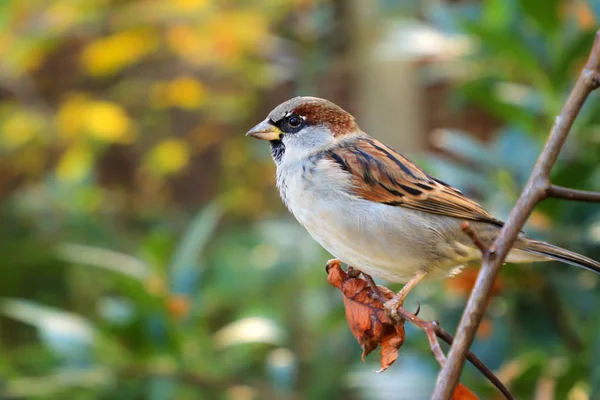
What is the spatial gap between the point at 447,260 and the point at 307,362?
146cm

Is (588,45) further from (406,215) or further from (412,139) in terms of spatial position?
(412,139)

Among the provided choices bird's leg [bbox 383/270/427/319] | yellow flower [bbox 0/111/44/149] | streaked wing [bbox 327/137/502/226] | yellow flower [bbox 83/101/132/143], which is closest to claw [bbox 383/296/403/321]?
bird's leg [bbox 383/270/427/319]

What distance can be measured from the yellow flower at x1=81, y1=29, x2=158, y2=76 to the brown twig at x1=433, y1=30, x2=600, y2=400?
2.45 meters

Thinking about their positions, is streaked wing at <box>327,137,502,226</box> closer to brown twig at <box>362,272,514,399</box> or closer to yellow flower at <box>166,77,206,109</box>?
brown twig at <box>362,272,514,399</box>

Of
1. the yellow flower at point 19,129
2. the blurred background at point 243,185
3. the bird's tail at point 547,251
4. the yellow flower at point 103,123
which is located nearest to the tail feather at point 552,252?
the bird's tail at point 547,251

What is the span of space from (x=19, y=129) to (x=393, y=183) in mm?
2276

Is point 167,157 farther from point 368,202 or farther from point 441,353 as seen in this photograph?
point 441,353

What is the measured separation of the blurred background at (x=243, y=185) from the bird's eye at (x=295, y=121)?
64cm

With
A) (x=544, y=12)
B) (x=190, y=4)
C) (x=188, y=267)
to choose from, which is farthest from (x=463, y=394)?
(x=190, y=4)

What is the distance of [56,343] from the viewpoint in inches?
61.1

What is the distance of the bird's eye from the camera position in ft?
2.87

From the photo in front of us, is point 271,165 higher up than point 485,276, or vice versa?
point 271,165

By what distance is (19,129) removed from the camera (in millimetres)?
2795

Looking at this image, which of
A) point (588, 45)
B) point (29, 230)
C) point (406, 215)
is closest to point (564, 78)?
point (588, 45)
